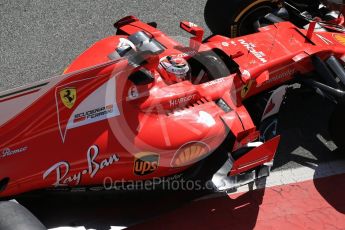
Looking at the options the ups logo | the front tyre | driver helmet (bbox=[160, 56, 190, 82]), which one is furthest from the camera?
the front tyre

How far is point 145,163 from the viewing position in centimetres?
378

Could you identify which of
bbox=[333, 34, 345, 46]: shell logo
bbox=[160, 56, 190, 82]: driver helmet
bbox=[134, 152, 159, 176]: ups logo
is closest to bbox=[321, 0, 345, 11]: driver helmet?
bbox=[333, 34, 345, 46]: shell logo

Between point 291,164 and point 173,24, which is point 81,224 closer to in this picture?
point 291,164

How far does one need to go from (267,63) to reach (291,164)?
0.98 meters

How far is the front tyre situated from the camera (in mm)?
5098

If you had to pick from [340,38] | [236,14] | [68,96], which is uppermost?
[68,96]

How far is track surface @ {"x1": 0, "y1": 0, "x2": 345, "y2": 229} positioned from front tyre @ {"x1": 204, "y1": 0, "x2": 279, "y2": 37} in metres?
0.75

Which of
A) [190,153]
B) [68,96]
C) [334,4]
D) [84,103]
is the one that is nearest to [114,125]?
[84,103]

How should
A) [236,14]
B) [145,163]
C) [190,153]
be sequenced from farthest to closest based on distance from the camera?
[236,14] < [190,153] < [145,163]

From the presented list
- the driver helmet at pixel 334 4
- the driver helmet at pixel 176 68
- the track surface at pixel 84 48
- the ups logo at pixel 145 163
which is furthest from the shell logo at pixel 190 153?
the driver helmet at pixel 334 4

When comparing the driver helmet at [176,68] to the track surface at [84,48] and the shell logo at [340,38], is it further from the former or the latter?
the shell logo at [340,38]

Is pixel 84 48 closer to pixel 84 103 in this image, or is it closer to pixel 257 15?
pixel 257 15

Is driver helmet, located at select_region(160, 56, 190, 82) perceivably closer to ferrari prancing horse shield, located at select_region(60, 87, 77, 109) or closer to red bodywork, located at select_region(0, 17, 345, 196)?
red bodywork, located at select_region(0, 17, 345, 196)

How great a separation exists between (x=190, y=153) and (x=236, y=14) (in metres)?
1.78
